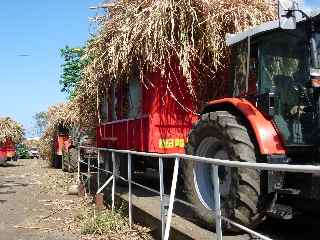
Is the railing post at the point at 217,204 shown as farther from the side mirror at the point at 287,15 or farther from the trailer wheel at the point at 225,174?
the side mirror at the point at 287,15

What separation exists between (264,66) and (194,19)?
221 centimetres

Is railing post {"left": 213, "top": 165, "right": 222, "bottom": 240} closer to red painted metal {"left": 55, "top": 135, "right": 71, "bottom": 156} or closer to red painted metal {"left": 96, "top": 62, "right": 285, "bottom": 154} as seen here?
red painted metal {"left": 96, "top": 62, "right": 285, "bottom": 154}

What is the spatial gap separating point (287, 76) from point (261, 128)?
0.75 m

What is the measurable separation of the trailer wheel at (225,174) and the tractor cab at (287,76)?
0.44 metres

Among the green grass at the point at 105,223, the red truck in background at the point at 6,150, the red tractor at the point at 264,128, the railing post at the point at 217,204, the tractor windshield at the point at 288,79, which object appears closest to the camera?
the railing post at the point at 217,204

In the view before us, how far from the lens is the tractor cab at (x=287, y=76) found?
5.91 meters

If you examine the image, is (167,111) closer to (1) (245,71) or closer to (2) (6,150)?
(1) (245,71)

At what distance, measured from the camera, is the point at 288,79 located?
6.33 metres

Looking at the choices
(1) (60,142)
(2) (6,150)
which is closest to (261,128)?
(1) (60,142)

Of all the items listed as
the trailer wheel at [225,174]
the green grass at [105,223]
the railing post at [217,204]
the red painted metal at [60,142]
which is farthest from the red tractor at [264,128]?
the red painted metal at [60,142]

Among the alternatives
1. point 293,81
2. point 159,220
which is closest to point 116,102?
point 159,220

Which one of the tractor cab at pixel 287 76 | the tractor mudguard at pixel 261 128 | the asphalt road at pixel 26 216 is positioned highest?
the tractor cab at pixel 287 76

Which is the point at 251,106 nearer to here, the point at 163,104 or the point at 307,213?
the point at 307,213

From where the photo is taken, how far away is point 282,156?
5.92 metres
